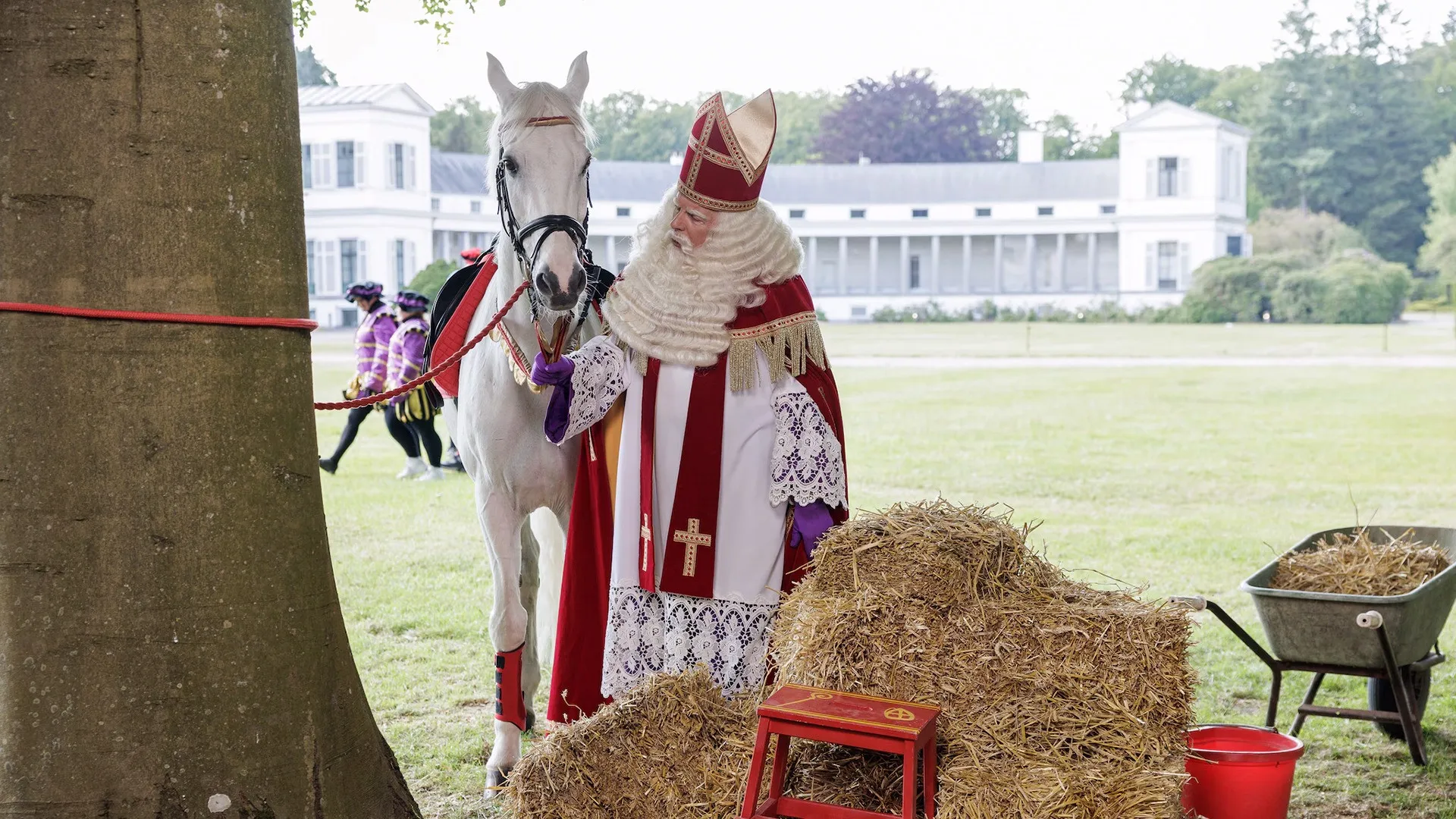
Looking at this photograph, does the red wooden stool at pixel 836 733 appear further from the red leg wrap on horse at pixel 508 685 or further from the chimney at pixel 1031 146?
the chimney at pixel 1031 146

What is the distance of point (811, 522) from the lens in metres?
3.45

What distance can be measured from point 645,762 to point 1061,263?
51521 millimetres

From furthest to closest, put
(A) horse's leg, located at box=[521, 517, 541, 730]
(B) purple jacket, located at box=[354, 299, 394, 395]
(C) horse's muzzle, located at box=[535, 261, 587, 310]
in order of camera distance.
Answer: (B) purple jacket, located at box=[354, 299, 394, 395] < (A) horse's leg, located at box=[521, 517, 541, 730] < (C) horse's muzzle, located at box=[535, 261, 587, 310]

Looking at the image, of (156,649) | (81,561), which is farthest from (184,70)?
(156,649)

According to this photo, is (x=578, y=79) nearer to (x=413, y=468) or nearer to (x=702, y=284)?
(x=702, y=284)

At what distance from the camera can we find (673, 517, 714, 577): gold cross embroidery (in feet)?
11.5

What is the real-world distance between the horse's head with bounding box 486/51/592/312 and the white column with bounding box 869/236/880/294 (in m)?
48.4

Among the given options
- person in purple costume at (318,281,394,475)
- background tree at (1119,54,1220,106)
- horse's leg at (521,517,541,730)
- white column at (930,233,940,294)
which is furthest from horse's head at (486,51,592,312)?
background tree at (1119,54,1220,106)

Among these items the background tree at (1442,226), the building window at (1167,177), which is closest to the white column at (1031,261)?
the building window at (1167,177)

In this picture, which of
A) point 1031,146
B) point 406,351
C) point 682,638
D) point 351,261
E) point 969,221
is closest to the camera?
point 682,638

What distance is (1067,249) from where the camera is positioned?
2083 inches

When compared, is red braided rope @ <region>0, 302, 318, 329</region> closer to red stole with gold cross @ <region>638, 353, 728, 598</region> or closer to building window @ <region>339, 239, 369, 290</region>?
red stole with gold cross @ <region>638, 353, 728, 598</region>

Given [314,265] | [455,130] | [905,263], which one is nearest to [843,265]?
[905,263]

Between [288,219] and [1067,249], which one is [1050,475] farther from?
[1067,249]
